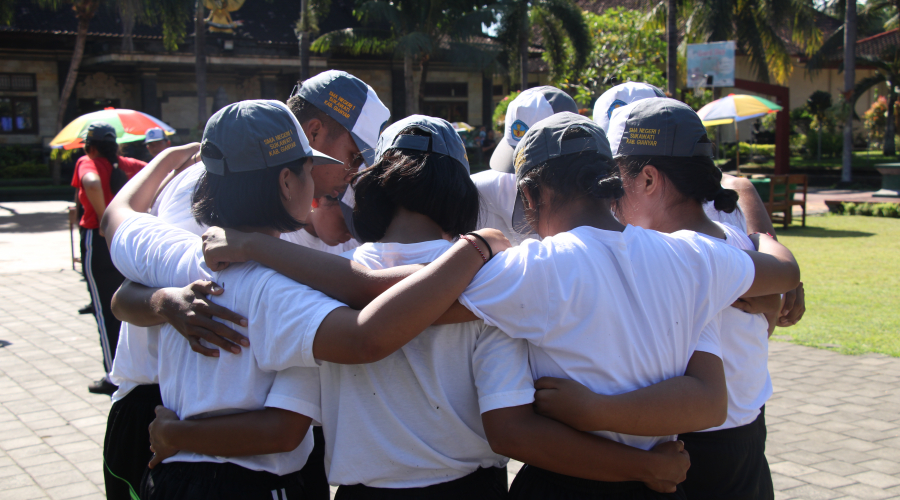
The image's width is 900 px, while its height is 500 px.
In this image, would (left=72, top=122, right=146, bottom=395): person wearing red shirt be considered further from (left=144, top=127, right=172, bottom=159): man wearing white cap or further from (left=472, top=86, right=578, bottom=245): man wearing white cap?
(left=472, top=86, right=578, bottom=245): man wearing white cap

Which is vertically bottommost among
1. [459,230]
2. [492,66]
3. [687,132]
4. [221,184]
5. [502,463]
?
[502,463]

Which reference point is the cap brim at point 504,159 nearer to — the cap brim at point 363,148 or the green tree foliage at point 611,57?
the cap brim at point 363,148

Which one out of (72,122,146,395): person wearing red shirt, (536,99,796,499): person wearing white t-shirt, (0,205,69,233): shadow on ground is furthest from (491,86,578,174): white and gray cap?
(0,205,69,233): shadow on ground

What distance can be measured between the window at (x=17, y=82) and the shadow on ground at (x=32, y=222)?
7.99 meters

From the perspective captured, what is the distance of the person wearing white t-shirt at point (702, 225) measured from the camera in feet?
6.50

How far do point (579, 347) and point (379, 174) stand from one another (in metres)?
0.64

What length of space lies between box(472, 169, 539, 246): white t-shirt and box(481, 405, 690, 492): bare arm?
60.2 inches

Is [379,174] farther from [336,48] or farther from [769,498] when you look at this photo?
[336,48]

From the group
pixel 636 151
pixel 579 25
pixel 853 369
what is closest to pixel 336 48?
pixel 579 25

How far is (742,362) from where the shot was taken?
202cm

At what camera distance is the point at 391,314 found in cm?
150

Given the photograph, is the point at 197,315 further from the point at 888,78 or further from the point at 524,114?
the point at 888,78

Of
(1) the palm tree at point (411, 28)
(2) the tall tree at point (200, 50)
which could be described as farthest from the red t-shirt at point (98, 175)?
(1) the palm tree at point (411, 28)

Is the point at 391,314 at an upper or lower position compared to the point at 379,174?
lower
